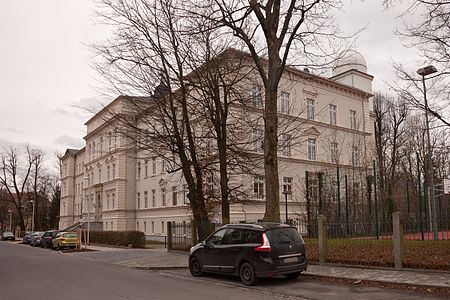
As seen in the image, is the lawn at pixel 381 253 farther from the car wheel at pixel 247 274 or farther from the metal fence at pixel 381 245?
the car wheel at pixel 247 274

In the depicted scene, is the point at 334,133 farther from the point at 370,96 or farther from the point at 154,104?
the point at 154,104

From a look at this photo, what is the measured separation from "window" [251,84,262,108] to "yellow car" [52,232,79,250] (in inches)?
816

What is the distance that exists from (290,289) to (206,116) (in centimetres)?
1236

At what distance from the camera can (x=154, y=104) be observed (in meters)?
22.4

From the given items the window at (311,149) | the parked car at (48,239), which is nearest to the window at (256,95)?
the window at (311,149)

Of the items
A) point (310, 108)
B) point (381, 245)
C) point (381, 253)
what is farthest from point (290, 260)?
point (310, 108)

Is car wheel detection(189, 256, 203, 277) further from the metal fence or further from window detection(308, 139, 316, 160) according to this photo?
window detection(308, 139, 316, 160)

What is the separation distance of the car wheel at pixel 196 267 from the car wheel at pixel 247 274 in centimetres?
233

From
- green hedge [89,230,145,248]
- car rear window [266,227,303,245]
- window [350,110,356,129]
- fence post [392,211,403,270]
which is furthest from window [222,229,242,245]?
window [350,110,356,129]

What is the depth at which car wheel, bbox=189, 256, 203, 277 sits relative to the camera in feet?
48.4

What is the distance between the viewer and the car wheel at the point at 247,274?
40.3 feet

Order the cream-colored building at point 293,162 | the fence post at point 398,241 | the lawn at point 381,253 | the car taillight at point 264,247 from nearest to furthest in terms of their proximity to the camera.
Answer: the car taillight at point 264,247
the lawn at point 381,253
the fence post at point 398,241
the cream-colored building at point 293,162

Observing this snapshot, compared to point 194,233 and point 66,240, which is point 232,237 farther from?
point 66,240

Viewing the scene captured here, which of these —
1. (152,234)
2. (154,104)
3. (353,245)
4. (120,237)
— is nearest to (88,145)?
(152,234)
